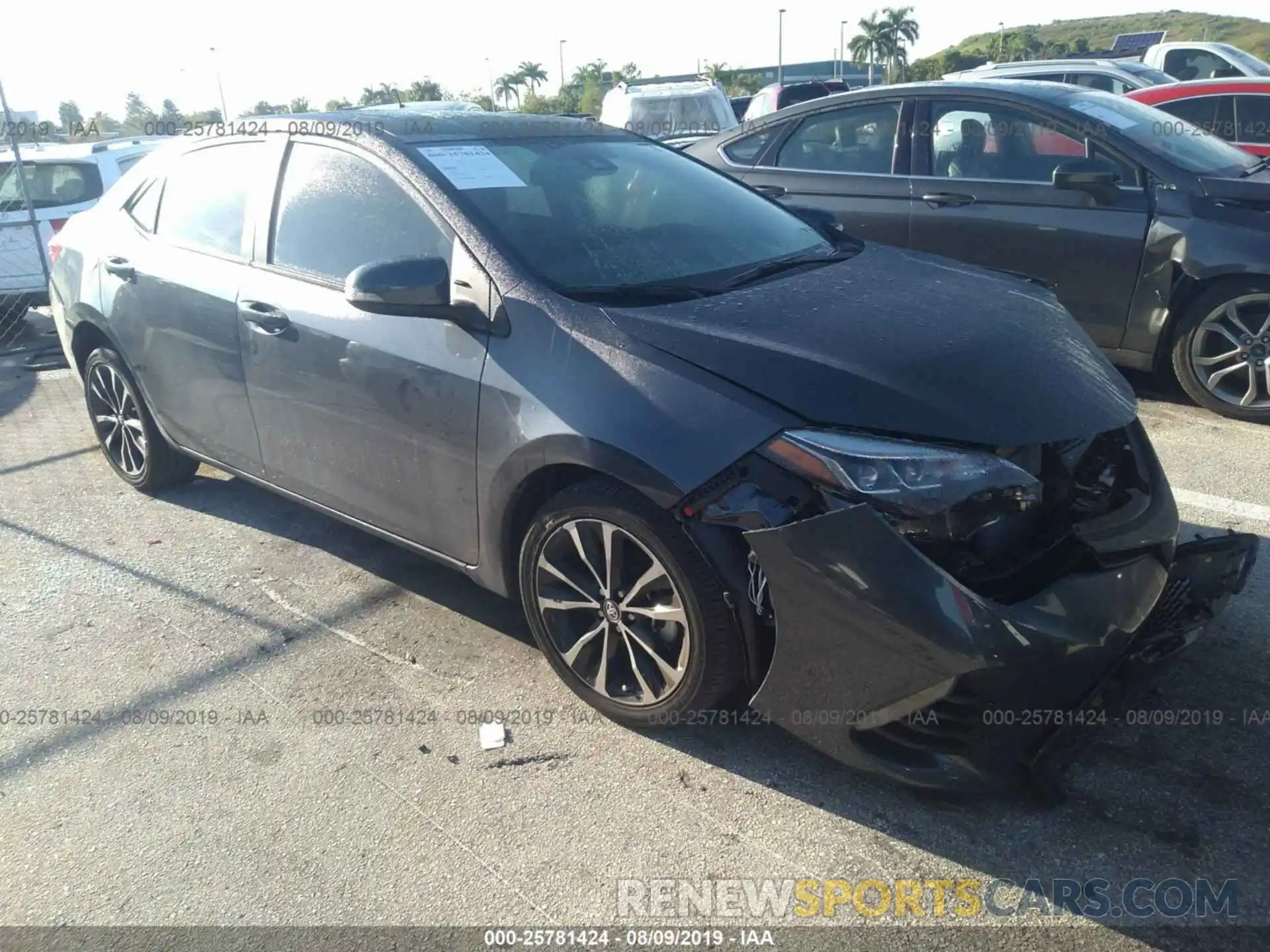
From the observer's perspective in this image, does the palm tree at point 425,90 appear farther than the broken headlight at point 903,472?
Yes

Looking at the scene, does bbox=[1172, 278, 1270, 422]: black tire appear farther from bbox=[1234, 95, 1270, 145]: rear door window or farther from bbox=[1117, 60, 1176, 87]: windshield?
bbox=[1117, 60, 1176, 87]: windshield

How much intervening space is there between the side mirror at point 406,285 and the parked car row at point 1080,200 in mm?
3528

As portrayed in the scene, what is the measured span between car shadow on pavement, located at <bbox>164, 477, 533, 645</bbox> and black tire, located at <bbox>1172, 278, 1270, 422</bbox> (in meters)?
3.70

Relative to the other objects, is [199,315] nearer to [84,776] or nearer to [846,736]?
[84,776]

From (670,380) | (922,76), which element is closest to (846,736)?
(670,380)

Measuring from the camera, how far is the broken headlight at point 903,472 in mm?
2387

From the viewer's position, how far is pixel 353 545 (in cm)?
434

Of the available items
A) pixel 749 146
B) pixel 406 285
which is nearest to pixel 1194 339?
pixel 749 146

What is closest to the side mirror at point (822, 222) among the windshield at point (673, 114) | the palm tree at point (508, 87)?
the windshield at point (673, 114)

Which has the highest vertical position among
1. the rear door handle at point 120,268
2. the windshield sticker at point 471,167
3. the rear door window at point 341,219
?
the windshield sticker at point 471,167

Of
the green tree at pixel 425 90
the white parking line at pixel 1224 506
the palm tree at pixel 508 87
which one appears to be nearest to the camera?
the white parking line at pixel 1224 506

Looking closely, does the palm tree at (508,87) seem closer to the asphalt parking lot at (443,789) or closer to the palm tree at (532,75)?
the palm tree at (532,75)

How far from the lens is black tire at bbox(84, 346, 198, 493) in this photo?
468 centimetres

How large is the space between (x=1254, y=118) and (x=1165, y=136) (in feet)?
16.0
